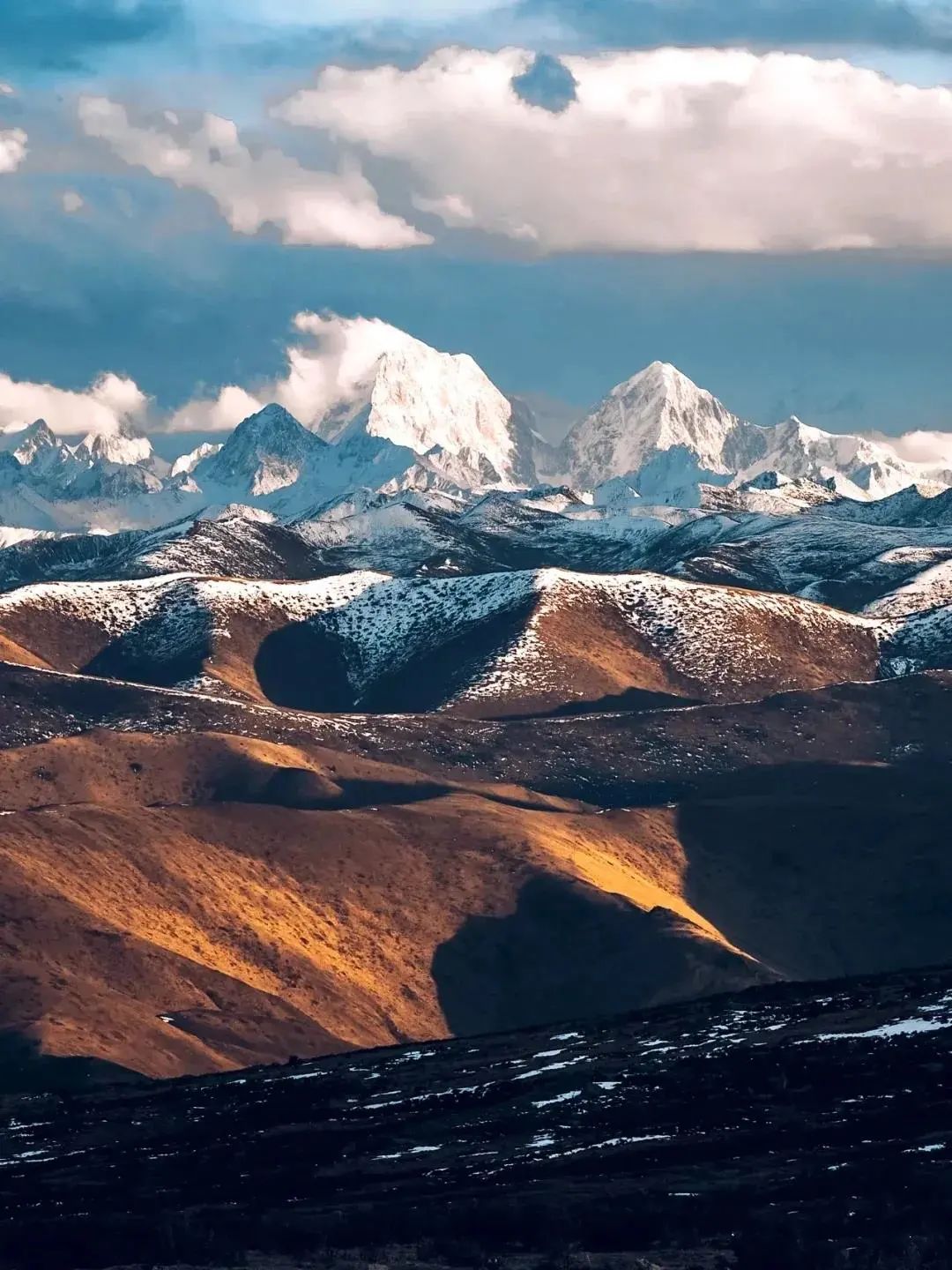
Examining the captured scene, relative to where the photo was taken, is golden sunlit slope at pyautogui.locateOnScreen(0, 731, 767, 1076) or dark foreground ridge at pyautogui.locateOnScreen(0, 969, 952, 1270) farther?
golden sunlit slope at pyautogui.locateOnScreen(0, 731, 767, 1076)

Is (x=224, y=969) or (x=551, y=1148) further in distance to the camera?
(x=224, y=969)

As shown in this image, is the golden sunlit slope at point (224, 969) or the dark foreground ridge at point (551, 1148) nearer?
the dark foreground ridge at point (551, 1148)

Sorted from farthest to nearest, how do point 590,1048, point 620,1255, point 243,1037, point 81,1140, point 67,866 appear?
point 67,866 → point 243,1037 → point 590,1048 → point 81,1140 → point 620,1255

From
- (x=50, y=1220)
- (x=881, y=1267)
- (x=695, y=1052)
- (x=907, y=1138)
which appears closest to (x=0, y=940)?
(x=695, y=1052)

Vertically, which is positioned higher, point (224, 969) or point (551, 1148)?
point (224, 969)

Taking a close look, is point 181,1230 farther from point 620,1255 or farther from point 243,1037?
point 243,1037

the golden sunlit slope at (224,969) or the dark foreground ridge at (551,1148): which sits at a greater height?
the golden sunlit slope at (224,969)

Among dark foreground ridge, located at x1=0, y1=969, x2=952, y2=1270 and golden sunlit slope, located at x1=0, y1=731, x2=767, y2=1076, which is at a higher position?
golden sunlit slope, located at x1=0, y1=731, x2=767, y2=1076

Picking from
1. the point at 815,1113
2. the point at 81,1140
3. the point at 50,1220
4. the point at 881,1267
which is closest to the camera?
the point at 881,1267
